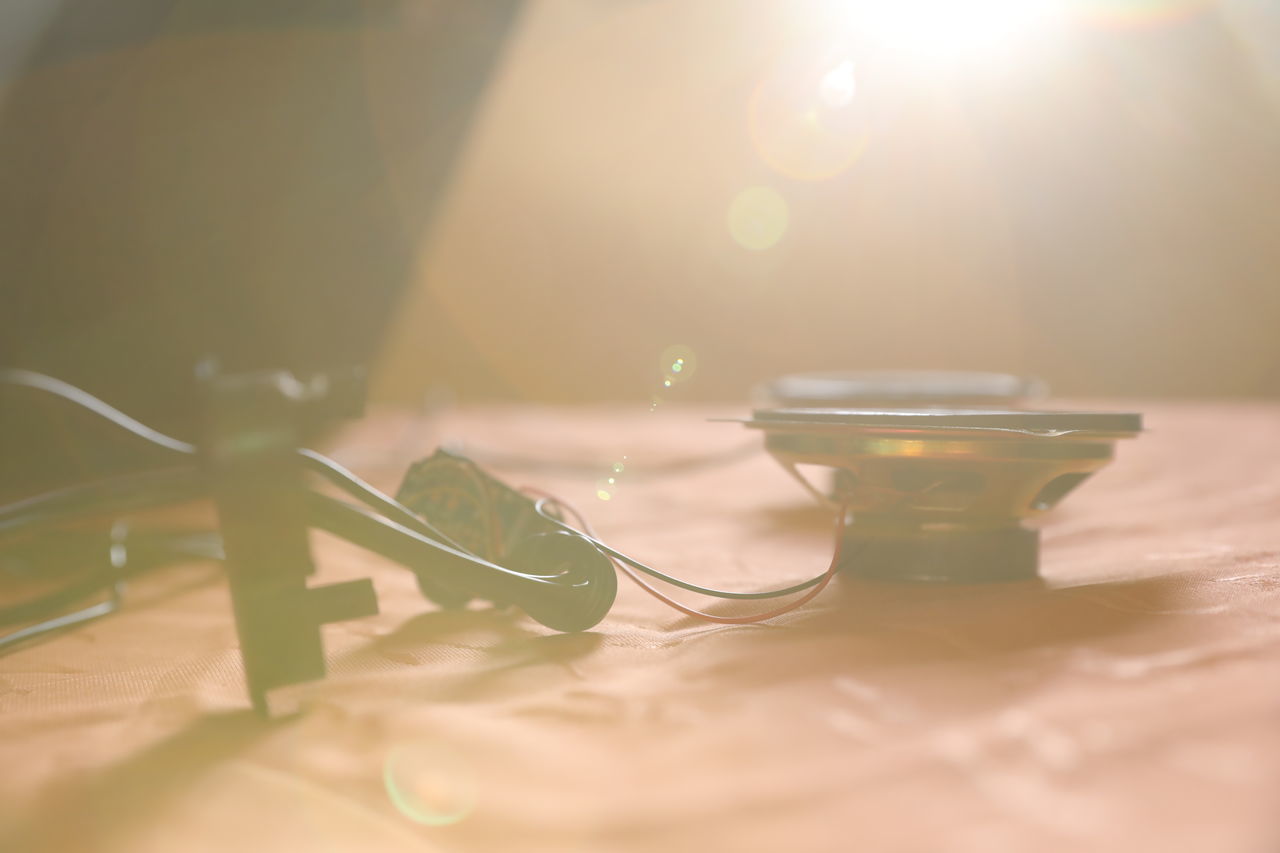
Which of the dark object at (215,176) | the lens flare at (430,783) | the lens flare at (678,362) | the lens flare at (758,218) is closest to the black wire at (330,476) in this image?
the lens flare at (430,783)

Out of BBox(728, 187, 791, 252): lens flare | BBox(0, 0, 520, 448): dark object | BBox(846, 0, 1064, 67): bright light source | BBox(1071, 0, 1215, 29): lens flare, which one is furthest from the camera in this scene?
BBox(728, 187, 791, 252): lens flare

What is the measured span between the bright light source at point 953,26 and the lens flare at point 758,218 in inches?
31.3

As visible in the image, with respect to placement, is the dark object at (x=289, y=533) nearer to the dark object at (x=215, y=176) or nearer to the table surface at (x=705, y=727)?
the table surface at (x=705, y=727)

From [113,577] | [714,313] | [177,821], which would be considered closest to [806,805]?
[177,821]

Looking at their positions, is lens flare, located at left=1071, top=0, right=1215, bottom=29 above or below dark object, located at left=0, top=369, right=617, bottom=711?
above

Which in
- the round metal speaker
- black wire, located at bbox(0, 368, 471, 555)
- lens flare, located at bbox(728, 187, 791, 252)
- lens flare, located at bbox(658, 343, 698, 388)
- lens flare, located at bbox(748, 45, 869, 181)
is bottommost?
the round metal speaker

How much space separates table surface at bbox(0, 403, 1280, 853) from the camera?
33 centimetres

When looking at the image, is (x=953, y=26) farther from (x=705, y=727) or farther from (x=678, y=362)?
(x=705, y=727)

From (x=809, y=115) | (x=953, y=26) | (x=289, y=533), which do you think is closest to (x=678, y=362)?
(x=809, y=115)

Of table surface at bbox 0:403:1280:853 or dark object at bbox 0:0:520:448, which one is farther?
dark object at bbox 0:0:520:448

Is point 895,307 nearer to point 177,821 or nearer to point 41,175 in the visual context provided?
point 41,175

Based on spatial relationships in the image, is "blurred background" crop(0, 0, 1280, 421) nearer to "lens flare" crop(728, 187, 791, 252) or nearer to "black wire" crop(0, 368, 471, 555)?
"lens flare" crop(728, 187, 791, 252)

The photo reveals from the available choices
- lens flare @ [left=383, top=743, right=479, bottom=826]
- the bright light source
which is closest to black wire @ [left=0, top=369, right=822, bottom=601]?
lens flare @ [left=383, top=743, right=479, bottom=826]

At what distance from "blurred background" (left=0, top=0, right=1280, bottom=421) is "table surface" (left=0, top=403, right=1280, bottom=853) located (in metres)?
2.98
